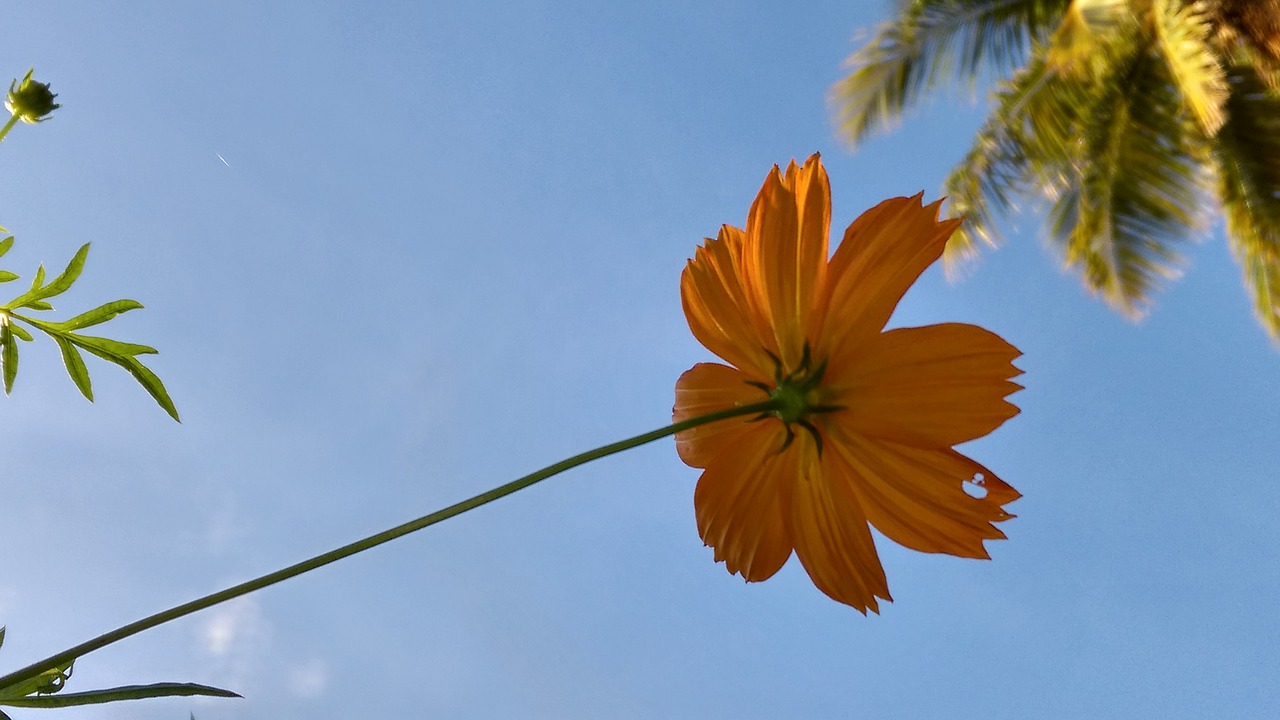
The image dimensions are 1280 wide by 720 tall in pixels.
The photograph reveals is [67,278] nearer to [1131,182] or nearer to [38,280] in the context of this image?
[38,280]

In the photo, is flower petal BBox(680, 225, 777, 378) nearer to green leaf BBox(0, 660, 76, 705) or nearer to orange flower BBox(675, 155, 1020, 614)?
orange flower BBox(675, 155, 1020, 614)

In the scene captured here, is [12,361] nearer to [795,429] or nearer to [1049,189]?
[795,429]

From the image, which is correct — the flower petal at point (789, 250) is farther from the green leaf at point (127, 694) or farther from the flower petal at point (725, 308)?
the green leaf at point (127, 694)

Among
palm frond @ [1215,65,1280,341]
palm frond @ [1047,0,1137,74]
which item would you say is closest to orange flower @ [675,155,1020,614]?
palm frond @ [1047,0,1137,74]

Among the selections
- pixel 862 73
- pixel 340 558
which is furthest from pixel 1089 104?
pixel 340 558

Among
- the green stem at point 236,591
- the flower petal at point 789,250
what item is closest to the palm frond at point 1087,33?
the flower petal at point 789,250
